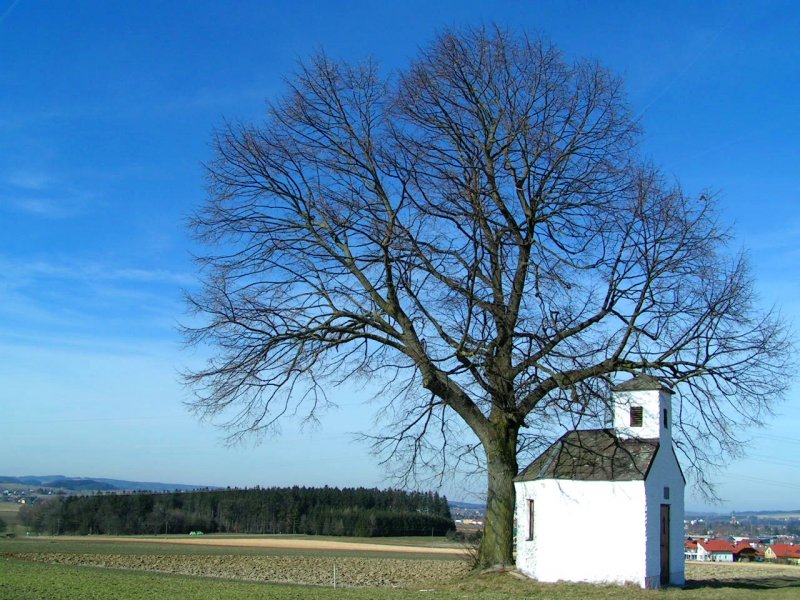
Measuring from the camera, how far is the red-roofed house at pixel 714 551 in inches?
2179

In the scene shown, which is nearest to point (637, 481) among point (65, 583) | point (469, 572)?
point (469, 572)

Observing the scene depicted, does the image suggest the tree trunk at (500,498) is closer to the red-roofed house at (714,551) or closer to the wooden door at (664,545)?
the wooden door at (664,545)

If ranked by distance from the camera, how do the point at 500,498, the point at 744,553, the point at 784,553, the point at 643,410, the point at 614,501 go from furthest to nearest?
the point at 784,553, the point at 744,553, the point at 643,410, the point at 500,498, the point at 614,501

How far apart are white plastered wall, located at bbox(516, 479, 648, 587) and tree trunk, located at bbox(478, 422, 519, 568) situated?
555 millimetres

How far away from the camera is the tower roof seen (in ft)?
72.8

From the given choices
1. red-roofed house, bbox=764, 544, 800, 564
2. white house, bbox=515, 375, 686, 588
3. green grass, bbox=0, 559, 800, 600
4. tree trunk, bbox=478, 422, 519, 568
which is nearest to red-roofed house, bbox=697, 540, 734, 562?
red-roofed house, bbox=764, 544, 800, 564

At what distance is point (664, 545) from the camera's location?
21.6 meters

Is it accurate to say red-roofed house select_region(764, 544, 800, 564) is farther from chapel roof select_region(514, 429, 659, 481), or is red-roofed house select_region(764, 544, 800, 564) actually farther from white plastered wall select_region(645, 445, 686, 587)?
chapel roof select_region(514, 429, 659, 481)

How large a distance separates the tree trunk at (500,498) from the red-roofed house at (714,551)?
1536 inches

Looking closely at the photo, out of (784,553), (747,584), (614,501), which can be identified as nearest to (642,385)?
(614,501)

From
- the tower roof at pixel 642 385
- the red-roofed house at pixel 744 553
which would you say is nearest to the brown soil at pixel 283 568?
the tower roof at pixel 642 385

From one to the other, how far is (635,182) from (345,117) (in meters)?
7.98

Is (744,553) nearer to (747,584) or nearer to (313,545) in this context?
(313,545)

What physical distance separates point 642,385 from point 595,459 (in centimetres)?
268
